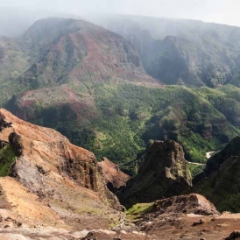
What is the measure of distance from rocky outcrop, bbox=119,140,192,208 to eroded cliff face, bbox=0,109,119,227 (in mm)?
32538

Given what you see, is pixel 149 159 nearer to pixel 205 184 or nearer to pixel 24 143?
pixel 205 184

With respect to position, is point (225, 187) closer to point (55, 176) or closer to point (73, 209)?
point (55, 176)

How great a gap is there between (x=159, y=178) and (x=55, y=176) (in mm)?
70670

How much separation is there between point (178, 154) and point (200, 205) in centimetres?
9879

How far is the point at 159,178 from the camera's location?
169 meters

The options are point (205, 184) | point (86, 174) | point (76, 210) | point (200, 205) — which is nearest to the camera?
point (200, 205)

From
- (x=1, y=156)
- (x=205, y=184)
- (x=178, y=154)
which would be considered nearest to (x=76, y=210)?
(x=1, y=156)

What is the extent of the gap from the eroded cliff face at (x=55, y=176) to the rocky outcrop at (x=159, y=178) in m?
32.5

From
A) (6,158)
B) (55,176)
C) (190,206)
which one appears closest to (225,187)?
(190,206)

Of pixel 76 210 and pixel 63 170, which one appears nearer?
pixel 76 210

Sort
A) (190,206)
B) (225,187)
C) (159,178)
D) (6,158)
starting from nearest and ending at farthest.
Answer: (190,206) < (6,158) < (225,187) < (159,178)

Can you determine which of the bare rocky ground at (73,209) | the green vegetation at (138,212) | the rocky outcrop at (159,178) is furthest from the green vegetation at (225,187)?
the rocky outcrop at (159,178)

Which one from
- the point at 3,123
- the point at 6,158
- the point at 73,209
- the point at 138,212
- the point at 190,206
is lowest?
the point at 3,123

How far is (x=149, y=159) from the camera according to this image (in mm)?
183250
